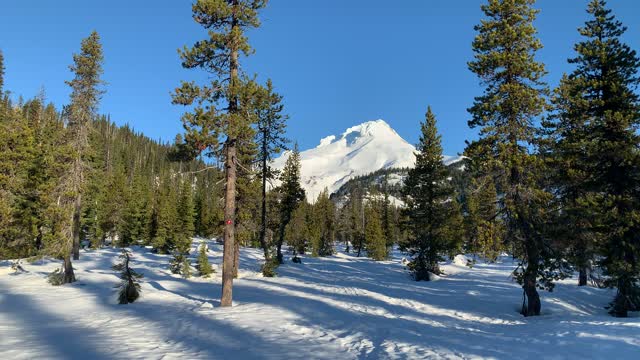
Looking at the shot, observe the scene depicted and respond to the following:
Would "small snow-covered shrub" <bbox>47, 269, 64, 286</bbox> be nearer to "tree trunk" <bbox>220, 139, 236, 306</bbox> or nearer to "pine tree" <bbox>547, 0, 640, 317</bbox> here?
"tree trunk" <bbox>220, 139, 236, 306</bbox>

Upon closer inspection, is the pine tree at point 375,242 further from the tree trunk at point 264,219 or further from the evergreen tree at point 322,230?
the tree trunk at point 264,219

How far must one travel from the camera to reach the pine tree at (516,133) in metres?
16.7

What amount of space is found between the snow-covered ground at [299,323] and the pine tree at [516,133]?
292cm

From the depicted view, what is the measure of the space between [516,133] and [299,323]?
12.3 m

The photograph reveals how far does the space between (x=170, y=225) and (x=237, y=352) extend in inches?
1587

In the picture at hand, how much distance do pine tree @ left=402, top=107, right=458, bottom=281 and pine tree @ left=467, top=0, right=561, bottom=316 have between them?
1543 cm

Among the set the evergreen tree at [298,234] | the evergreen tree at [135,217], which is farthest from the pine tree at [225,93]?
the evergreen tree at [135,217]

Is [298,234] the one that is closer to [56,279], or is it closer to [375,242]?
[375,242]

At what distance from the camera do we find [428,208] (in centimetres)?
3362

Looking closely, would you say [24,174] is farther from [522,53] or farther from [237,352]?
[522,53]

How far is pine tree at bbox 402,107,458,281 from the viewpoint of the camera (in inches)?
1299

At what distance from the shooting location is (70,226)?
77.4 ft

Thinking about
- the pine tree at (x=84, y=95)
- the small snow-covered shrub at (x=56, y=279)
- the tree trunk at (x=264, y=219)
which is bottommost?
the small snow-covered shrub at (x=56, y=279)

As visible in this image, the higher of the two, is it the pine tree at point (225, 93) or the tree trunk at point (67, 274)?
the pine tree at point (225, 93)
